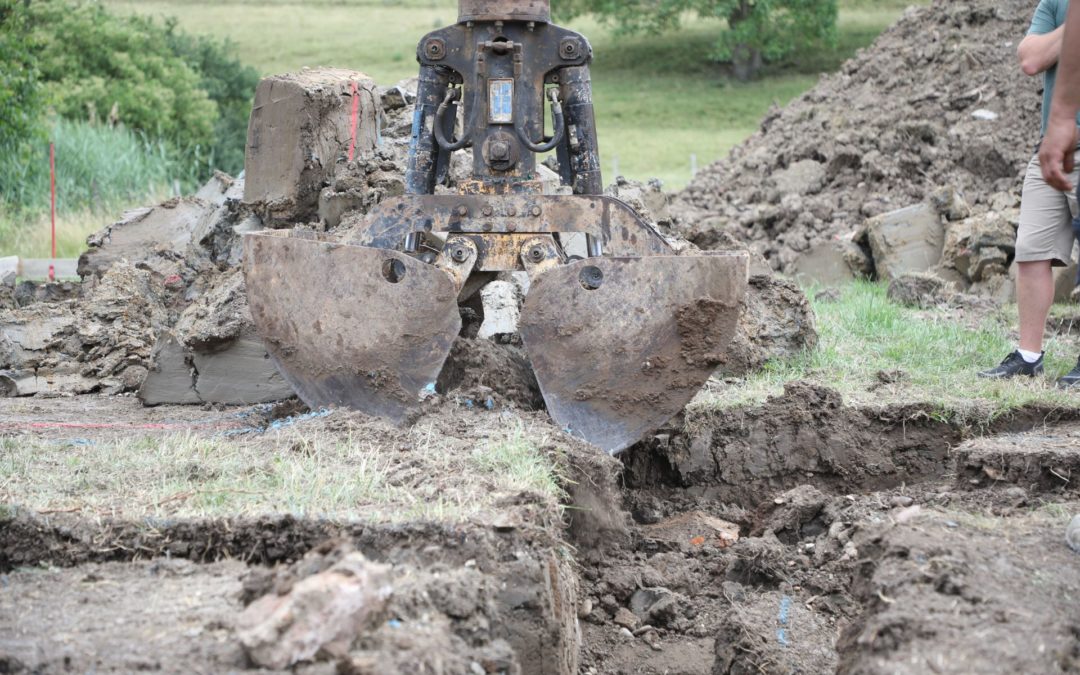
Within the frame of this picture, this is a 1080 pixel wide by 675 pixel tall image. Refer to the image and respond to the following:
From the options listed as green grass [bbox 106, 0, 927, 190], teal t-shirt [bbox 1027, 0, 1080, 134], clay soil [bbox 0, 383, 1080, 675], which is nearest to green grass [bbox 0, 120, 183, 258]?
clay soil [bbox 0, 383, 1080, 675]

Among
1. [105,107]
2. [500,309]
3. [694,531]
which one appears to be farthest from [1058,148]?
[105,107]

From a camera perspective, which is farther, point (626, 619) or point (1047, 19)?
point (1047, 19)

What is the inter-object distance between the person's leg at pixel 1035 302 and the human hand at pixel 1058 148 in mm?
2132

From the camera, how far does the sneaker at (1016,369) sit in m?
6.05

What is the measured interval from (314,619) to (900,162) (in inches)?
382

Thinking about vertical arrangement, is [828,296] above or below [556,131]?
below

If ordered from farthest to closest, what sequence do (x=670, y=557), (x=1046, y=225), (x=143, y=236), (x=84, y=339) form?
(x=143, y=236) → (x=84, y=339) → (x=1046, y=225) → (x=670, y=557)

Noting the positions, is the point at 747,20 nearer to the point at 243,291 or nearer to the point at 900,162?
the point at 900,162

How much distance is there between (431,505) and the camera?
3727 mm

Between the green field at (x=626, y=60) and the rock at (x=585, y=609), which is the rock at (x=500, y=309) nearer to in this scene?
the rock at (x=585, y=609)

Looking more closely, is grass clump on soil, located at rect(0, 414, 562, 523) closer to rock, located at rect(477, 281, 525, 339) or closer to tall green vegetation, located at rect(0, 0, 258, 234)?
rock, located at rect(477, 281, 525, 339)

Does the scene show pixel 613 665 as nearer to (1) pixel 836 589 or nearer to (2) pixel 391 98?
(1) pixel 836 589

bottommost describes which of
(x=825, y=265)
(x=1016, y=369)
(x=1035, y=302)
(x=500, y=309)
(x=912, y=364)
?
(x=825, y=265)

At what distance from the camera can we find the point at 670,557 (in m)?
4.80
